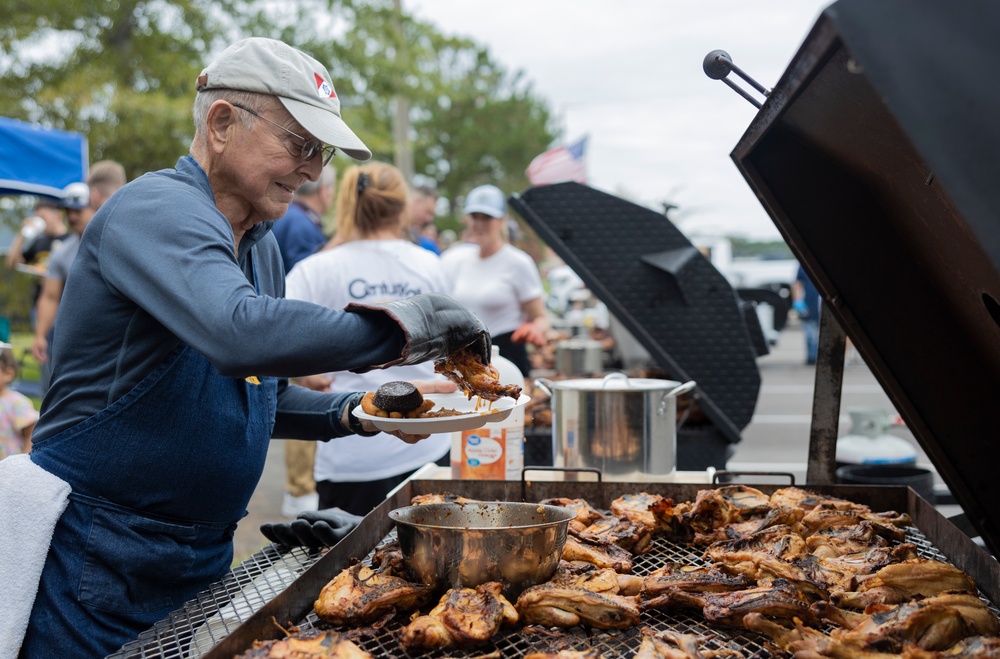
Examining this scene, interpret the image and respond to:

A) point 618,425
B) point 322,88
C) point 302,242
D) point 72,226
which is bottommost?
point 618,425

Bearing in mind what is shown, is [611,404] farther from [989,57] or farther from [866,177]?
[989,57]

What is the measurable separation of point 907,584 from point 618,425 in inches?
54.6

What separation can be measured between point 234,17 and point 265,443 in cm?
1566

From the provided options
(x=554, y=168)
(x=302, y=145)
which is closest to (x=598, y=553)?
(x=302, y=145)

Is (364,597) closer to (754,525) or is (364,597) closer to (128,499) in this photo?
(128,499)

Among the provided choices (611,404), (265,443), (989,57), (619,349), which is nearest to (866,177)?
(989,57)

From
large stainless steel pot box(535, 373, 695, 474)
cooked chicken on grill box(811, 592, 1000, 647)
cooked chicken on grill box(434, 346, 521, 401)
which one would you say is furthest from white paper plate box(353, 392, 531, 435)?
cooked chicken on grill box(811, 592, 1000, 647)

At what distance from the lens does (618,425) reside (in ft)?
10.9

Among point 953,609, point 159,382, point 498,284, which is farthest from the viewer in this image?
point 498,284

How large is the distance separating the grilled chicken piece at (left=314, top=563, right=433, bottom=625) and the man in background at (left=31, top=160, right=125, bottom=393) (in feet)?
17.2

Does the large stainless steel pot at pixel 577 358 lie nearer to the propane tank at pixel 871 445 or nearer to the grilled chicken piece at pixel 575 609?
the propane tank at pixel 871 445

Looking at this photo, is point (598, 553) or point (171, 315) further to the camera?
point (598, 553)

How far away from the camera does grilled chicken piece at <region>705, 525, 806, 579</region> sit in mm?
2225

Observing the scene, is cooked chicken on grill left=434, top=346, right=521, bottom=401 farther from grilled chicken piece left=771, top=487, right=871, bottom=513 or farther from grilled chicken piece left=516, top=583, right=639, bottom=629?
grilled chicken piece left=771, top=487, right=871, bottom=513
